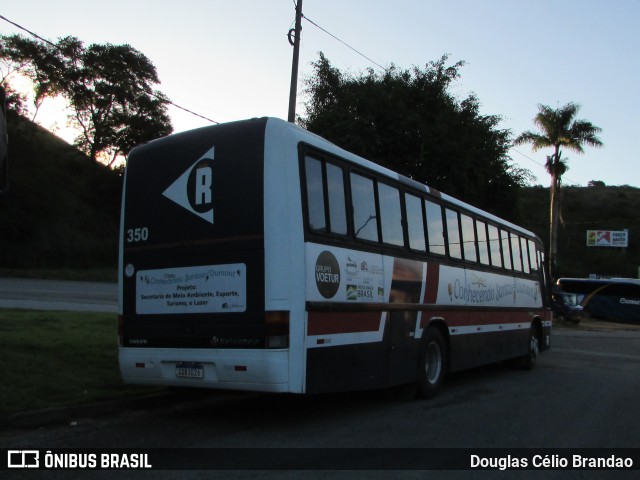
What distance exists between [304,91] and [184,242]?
697 inches

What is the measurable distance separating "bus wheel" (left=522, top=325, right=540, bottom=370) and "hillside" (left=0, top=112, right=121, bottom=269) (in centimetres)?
4021

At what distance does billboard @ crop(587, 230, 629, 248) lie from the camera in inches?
2872

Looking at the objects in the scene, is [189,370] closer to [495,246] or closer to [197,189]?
[197,189]

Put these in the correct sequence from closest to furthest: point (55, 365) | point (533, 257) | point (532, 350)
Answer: point (55, 365)
point (532, 350)
point (533, 257)

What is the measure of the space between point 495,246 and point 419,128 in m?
8.97

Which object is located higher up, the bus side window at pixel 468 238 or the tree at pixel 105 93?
the tree at pixel 105 93

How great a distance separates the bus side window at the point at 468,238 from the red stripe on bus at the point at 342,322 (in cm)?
349

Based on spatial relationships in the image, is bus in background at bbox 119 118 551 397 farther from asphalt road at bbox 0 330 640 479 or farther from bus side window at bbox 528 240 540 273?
bus side window at bbox 528 240 540 273

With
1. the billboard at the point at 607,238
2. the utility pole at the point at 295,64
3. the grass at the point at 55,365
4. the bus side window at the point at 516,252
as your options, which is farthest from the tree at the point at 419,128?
the billboard at the point at 607,238

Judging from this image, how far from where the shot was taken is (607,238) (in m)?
73.6

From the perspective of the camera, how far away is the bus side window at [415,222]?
9.16m

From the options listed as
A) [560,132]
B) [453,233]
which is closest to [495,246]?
[453,233]

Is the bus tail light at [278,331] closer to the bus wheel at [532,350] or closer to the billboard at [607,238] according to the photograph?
the bus wheel at [532,350]

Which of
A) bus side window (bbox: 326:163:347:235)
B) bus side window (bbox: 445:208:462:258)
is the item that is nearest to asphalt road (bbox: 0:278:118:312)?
bus side window (bbox: 445:208:462:258)
